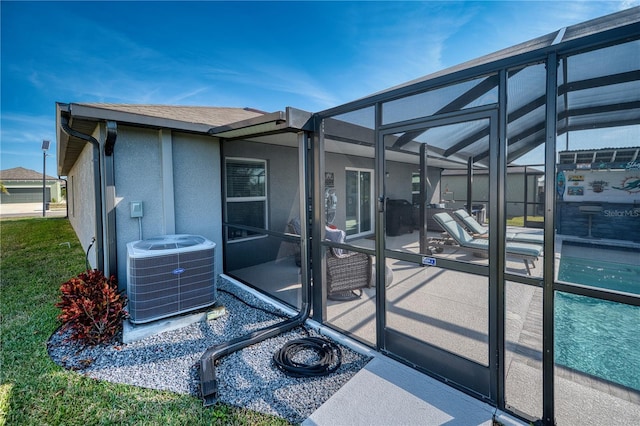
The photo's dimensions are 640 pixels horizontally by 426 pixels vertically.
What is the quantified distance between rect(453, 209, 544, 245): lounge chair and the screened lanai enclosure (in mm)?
23

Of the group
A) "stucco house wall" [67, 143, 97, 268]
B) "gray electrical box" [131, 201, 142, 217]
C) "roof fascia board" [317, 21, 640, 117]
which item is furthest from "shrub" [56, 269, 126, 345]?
"roof fascia board" [317, 21, 640, 117]

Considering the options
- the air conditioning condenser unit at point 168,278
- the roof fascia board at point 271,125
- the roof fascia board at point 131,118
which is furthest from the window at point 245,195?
the air conditioning condenser unit at point 168,278

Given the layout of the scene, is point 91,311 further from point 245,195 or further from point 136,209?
point 245,195

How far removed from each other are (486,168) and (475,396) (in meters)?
1.87

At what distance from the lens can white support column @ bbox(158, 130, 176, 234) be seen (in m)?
4.75

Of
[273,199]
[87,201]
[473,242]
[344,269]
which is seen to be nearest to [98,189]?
[273,199]

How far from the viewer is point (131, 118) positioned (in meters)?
4.07

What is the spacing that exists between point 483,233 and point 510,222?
28 centimetres

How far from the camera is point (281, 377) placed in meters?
2.85

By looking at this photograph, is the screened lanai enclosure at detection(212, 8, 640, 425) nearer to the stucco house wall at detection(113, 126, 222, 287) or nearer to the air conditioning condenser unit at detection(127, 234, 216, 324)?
the air conditioning condenser unit at detection(127, 234, 216, 324)

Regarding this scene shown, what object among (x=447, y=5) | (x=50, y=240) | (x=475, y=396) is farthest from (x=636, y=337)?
(x=50, y=240)

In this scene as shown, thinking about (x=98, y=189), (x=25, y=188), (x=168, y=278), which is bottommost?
(x=168, y=278)

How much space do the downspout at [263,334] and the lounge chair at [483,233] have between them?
1.84 meters

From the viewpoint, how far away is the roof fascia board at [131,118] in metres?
3.66
